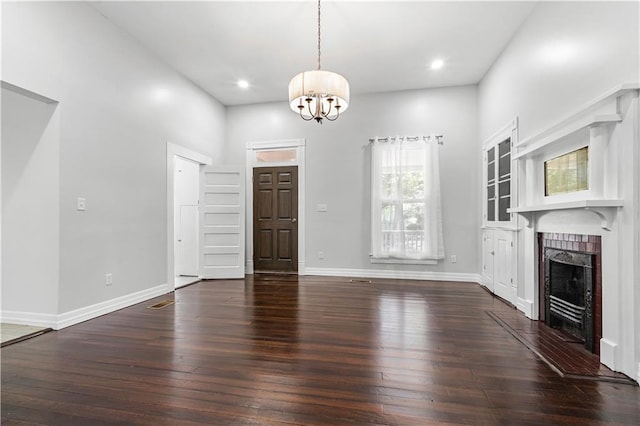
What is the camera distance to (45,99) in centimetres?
297

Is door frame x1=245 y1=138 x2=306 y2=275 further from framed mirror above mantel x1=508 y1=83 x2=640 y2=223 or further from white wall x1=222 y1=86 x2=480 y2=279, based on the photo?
framed mirror above mantel x1=508 y1=83 x2=640 y2=223

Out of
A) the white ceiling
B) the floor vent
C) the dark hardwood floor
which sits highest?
the white ceiling

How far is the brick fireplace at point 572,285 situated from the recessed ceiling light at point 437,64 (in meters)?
2.79

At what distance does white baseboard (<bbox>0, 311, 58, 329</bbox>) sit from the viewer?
3.03m

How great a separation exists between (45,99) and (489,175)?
18.2 ft

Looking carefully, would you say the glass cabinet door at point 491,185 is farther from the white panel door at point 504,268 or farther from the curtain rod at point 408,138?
the curtain rod at point 408,138

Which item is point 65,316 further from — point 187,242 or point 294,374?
point 187,242

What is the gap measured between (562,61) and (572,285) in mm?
2016

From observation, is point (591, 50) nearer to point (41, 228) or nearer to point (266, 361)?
point (266, 361)

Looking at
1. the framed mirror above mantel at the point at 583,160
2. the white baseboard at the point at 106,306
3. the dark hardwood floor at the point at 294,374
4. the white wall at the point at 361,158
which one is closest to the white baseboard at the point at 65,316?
the white baseboard at the point at 106,306

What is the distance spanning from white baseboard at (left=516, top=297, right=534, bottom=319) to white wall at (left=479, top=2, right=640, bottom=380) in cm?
8

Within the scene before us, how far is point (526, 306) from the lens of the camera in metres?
3.45

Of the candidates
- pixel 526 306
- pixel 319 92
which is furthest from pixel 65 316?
pixel 526 306

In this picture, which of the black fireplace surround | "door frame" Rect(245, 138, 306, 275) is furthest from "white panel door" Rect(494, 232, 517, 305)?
"door frame" Rect(245, 138, 306, 275)
